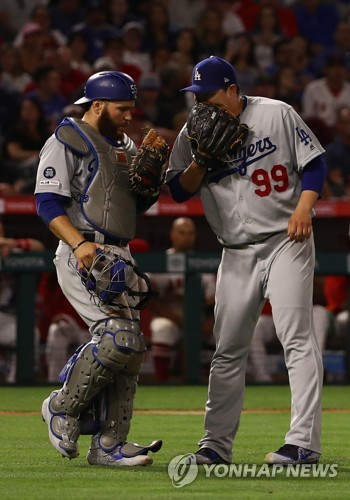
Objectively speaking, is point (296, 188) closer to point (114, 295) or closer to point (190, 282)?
point (114, 295)

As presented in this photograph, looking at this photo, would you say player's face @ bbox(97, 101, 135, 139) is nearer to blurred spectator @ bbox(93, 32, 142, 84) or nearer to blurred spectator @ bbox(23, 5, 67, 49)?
blurred spectator @ bbox(93, 32, 142, 84)

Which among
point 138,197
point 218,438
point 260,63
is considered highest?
point 260,63

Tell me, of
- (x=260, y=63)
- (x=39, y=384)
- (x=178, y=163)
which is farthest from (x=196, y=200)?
(x=178, y=163)

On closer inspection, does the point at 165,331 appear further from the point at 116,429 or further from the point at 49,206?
the point at 49,206

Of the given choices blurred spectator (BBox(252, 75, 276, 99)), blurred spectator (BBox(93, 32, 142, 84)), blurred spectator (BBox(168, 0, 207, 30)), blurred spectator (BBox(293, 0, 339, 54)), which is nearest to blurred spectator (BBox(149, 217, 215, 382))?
blurred spectator (BBox(252, 75, 276, 99))

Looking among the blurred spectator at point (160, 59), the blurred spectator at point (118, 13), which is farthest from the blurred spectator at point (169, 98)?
the blurred spectator at point (118, 13)

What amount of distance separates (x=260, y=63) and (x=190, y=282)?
5104mm

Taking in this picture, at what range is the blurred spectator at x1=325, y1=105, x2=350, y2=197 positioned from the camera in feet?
40.7

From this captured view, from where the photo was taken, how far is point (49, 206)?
203 inches

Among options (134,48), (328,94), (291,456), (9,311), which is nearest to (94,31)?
(134,48)

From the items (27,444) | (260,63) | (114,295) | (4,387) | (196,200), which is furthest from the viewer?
(260,63)

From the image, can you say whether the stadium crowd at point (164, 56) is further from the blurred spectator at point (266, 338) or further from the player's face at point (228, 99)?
the player's face at point (228, 99)

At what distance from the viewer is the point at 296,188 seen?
536 cm

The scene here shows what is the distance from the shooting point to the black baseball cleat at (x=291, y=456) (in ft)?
16.5
